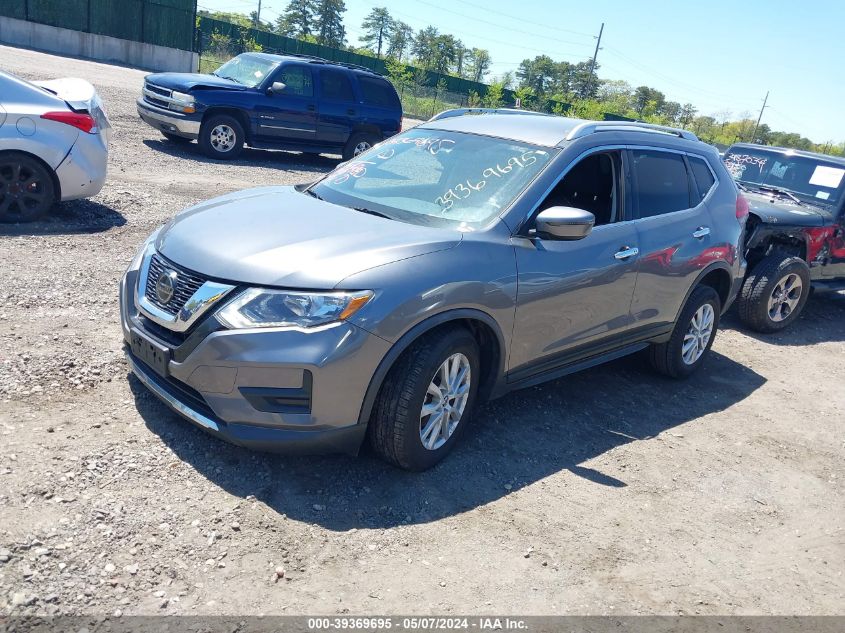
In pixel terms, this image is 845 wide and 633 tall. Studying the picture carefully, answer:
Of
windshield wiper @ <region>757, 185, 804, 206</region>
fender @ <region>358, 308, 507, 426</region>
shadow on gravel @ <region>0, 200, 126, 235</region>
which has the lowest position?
shadow on gravel @ <region>0, 200, 126, 235</region>

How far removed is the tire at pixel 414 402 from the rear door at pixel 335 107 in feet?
36.6

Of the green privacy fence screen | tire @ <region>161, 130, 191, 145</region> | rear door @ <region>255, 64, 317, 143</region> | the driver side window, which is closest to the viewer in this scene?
the driver side window

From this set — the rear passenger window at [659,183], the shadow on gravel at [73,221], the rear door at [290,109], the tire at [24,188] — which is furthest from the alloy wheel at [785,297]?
the rear door at [290,109]

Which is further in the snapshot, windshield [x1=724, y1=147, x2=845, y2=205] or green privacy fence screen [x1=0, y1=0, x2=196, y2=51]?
green privacy fence screen [x1=0, y1=0, x2=196, y2=51]

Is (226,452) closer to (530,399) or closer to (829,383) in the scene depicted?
(530,399)

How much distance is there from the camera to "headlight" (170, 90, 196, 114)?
1244 centimetres

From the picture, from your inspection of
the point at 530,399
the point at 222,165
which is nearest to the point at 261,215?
the point at 530,399

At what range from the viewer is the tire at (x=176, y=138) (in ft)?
42.3

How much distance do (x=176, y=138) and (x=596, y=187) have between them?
34.3 feet

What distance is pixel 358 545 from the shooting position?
10.8 feet

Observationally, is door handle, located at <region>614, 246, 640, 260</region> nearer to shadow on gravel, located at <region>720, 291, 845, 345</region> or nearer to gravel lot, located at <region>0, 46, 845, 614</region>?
gravel lot, located at <region>0, 46, 845, 614</region>

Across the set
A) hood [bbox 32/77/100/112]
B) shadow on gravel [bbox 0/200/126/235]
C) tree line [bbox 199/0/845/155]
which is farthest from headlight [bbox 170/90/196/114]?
tree line [bbox 199/0/845/155]

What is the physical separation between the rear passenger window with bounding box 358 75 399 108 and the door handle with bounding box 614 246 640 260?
1085 cm

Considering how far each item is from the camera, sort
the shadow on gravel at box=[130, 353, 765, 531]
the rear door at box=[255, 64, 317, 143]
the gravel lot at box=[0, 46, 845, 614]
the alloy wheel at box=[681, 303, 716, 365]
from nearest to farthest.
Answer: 1. the gravel lot at box=[0, 46, 845, 614]
2. the shadow on gravel at box=[130, 353, 765, 531]
3. the alloy wheel at box=[681, 303, 716, 365]
4. the rear door at box=[255, 64, 317, 143]
